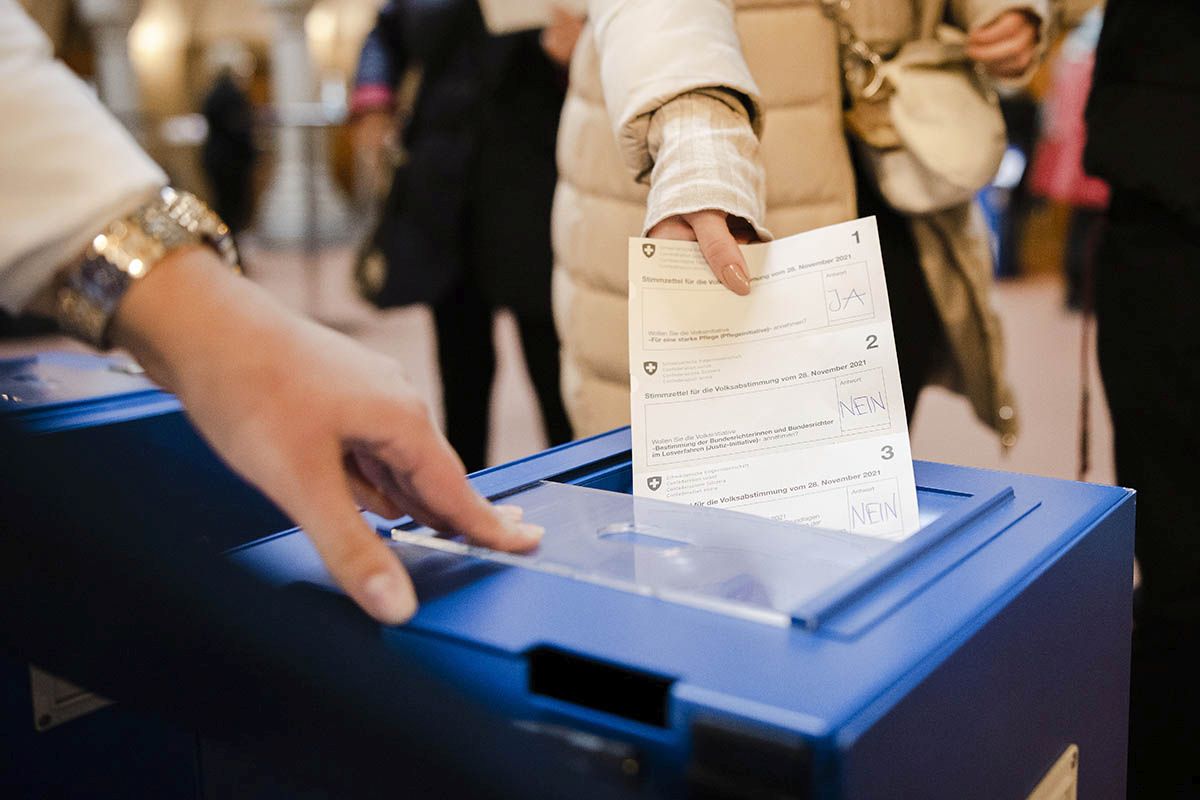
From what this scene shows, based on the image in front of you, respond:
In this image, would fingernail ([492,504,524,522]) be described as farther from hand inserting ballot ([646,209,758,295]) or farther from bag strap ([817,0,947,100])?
bag strap ([817,0,947,100])

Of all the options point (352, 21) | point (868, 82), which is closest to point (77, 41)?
point (352, 21)

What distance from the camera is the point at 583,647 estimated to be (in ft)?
1.58

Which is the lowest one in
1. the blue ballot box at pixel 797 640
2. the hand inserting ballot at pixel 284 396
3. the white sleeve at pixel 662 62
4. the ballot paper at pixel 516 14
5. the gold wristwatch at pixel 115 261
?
the blue ballot box at pixel 797 640

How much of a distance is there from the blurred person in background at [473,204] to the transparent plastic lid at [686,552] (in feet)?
3.90

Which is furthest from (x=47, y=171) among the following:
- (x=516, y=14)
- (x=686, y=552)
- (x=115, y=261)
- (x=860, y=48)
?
(x=516, y=14)

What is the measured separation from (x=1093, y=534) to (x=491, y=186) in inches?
56.4

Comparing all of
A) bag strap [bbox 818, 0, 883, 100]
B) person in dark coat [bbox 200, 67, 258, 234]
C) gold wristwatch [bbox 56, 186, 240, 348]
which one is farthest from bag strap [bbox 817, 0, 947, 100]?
person in dark coat [bbox 200, 67, 258, 234]

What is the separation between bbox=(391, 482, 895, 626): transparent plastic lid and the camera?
1.77ft

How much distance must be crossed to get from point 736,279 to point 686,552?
224 millimetres

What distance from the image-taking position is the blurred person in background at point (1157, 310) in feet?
3.53

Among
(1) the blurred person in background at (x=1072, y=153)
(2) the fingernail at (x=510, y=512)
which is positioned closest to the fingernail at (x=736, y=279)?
(2) the fingernail at (x=510, y=512)

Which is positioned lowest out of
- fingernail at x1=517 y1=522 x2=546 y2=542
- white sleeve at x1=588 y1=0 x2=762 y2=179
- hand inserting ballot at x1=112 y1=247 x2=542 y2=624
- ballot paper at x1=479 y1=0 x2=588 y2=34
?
fingernail at x1=517 y1=522 x2=546 y2=542

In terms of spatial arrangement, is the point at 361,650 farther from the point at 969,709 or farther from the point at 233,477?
the point at 233,477

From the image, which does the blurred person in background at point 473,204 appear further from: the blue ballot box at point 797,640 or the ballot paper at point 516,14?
the blue ballot box at point 797,640
